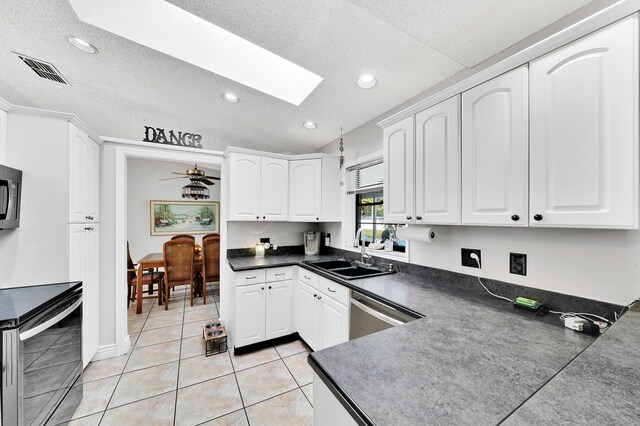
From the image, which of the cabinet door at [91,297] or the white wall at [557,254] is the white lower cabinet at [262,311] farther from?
the white wall at [557,254]

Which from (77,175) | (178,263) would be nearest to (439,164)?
(77,175)

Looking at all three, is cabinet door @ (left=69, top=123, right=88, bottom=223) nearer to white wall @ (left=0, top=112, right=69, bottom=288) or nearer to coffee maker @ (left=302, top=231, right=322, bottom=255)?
white wall @ (left=0, top=112, right=69, bottom=288)

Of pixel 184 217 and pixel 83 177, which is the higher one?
pixel 83 177

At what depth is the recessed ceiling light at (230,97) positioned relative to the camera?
224 cm

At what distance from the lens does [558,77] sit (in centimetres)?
112

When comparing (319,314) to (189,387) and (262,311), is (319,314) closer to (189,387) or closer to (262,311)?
(262,311)

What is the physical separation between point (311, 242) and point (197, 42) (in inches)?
99.0

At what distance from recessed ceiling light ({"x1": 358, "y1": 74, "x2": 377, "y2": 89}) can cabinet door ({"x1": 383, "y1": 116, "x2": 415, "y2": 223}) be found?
0.39 metres

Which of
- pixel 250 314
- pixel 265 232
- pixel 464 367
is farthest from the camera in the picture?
pixel 265 232

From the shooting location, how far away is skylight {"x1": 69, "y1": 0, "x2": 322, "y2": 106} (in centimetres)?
152

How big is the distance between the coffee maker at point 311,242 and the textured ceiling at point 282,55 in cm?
151

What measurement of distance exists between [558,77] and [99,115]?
13.1 ft

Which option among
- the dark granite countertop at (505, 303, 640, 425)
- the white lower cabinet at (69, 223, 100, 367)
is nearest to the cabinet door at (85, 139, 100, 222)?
the white lower cabinet at (69, 223, 100, 367)

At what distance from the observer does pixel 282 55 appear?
5.61ft
